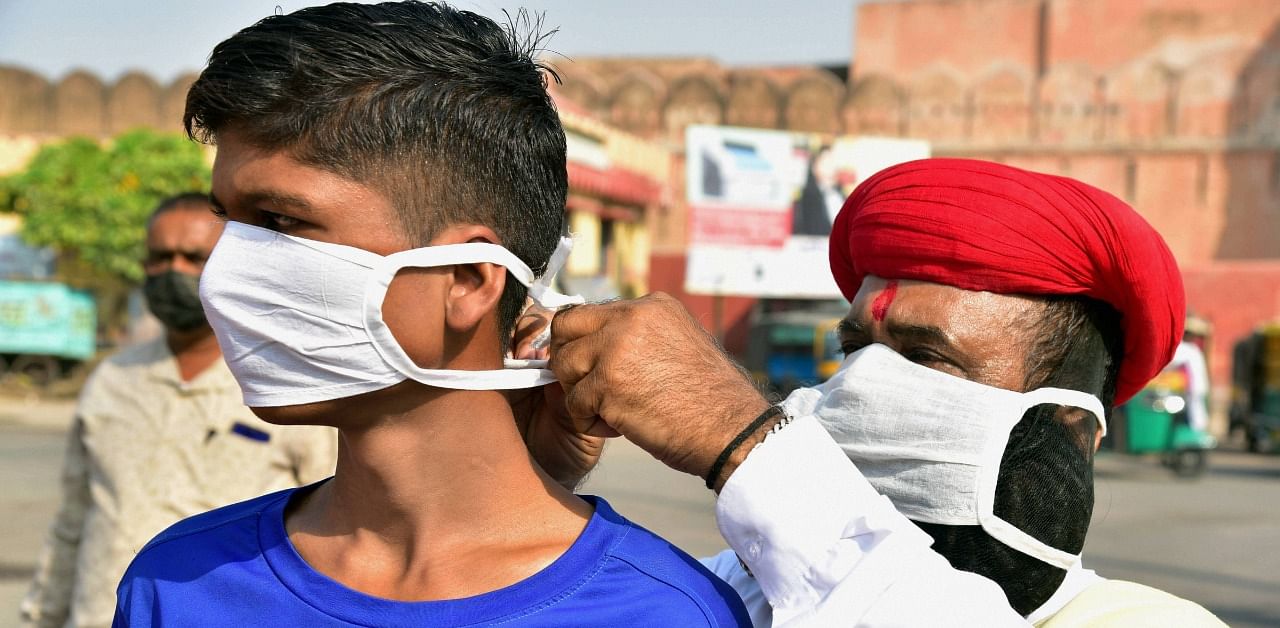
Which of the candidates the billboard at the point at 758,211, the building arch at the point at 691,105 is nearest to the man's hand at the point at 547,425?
the billboard at the point at 758,211

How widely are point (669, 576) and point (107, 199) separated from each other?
21.4 m

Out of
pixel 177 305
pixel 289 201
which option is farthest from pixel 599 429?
pixel 177 305

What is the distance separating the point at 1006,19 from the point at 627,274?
14.1 metres

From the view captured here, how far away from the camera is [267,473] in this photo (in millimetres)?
3254

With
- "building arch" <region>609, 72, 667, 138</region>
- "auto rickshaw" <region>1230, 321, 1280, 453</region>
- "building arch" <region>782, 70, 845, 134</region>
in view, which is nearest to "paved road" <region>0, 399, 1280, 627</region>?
"auto rickshaw" <region>1230, 321, 1280, 453</region>

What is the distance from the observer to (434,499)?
1.60 m

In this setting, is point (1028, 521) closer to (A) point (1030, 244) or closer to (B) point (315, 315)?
(A) point (1030, 244)

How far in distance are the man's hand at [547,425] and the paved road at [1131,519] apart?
17.7 feet

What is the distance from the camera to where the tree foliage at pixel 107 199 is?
20.9m

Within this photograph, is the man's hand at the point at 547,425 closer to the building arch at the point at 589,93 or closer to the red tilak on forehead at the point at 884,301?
the red tilak on forehead at the point at 884,301

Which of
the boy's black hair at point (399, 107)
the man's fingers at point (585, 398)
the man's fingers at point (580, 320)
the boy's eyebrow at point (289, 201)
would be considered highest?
the boy's black hair at point (399, 107)

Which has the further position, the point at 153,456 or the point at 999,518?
the point at 153,456

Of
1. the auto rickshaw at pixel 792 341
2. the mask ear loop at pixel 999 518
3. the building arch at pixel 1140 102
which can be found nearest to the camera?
the mask ear loop at pixel 999 518

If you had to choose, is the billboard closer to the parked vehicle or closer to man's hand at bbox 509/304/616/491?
the parked vehicle
